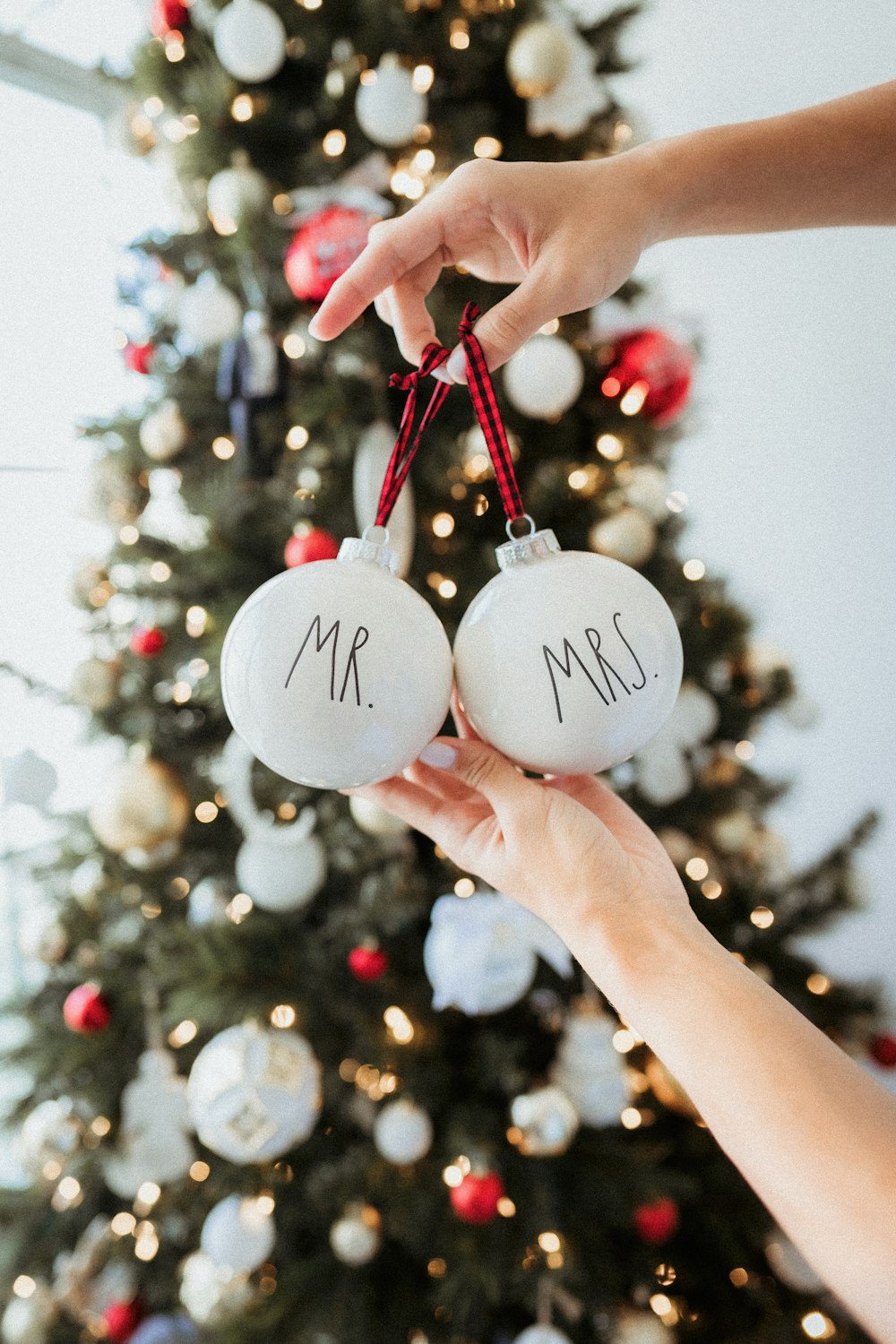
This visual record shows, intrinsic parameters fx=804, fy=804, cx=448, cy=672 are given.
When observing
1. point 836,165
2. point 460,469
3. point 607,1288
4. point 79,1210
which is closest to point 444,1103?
point 607,1288

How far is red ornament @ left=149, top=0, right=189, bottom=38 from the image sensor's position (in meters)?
1.14

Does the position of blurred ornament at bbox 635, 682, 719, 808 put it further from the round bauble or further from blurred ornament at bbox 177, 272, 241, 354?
blurred ornament at bbox 177, 272, 241, 354

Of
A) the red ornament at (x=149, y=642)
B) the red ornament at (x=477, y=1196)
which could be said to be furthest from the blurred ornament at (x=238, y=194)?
the red ornament at (x=477, y=1196)

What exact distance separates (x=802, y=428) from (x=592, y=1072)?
1386mm

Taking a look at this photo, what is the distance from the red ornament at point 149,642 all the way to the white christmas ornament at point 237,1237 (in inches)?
30.5

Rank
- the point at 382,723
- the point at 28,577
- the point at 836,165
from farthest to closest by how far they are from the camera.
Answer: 1. the point at 28,577
2. the point at 836,165
3. the point at 382,723

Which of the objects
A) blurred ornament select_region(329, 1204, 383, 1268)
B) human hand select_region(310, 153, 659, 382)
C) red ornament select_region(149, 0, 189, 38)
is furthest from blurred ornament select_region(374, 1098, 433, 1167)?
red ornament select_region(149, 0, 189, 38)

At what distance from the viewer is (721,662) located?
1.34 meters

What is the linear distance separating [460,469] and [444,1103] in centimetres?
92

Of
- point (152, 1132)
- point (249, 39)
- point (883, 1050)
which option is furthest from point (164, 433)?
point (883, 1050)

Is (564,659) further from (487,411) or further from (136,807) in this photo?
(136,807)

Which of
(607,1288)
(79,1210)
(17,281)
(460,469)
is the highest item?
(17,281)

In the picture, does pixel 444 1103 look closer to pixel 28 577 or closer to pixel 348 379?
pixel 348 379

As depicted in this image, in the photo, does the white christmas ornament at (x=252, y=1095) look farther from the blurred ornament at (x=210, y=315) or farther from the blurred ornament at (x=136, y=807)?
the blurred ornament at (x=210, y=315)
